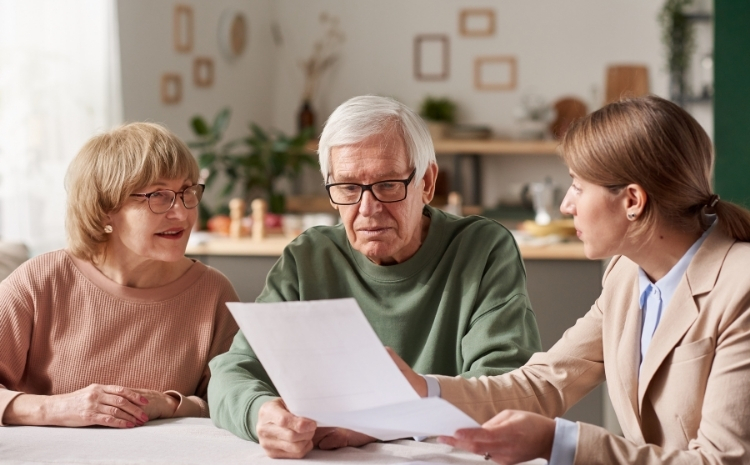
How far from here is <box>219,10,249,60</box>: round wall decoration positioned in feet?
20.7

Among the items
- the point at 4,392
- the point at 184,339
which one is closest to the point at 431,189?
the point at 184,339

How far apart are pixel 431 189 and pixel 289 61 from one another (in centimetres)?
578

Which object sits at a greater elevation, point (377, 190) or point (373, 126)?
point (373, 126)

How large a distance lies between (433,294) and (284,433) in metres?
0.51

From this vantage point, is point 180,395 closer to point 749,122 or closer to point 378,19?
point 749,122

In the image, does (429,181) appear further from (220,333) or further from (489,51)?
(489,51)

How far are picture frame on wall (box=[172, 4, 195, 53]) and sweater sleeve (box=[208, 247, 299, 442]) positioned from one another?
4.24 m

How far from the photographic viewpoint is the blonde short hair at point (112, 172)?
1782 mm

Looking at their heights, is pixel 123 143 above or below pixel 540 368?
above

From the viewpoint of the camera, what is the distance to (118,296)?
6.00 feet

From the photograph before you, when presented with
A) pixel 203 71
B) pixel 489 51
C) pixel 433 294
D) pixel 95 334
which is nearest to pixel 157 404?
pixel 95 334

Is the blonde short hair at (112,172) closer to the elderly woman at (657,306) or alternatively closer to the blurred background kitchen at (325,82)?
the elderly woman at (657,306)

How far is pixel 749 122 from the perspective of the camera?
417 cm

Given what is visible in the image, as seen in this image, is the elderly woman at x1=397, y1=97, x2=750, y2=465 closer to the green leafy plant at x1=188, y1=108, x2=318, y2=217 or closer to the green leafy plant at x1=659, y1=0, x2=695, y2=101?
the green leafy plant at x1=188, y1=108, x2=318, y2=217
